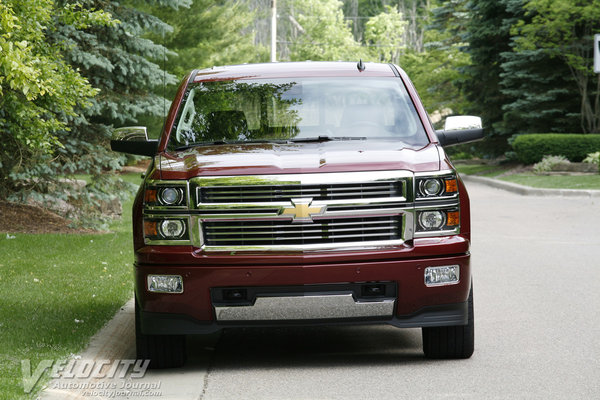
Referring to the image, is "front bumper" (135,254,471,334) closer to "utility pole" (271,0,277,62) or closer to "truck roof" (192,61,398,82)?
"truck roof" (192,61,398,82)

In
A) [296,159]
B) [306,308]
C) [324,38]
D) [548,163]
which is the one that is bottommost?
[548,163]

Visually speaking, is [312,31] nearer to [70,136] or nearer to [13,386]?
[70,136]

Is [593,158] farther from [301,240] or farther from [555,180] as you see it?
[301,240]

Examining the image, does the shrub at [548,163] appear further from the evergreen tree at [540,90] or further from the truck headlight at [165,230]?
the truck headlight at [165,230]

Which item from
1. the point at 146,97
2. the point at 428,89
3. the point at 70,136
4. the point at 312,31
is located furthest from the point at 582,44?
the point at 312,31

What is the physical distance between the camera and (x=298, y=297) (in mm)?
6055

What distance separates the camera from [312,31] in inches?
3108

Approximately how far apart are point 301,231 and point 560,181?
68.1ft

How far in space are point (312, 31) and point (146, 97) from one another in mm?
61398

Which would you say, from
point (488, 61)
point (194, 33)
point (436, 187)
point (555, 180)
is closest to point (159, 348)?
point (436, 187)

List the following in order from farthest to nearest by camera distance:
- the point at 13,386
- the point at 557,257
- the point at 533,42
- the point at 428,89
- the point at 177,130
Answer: the point at 428,89 → the point at 533,42 → the point at 557,257 → the point at 177,130 → the point at 13,386

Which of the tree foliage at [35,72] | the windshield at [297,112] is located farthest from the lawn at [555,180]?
the windshield at [297,112]

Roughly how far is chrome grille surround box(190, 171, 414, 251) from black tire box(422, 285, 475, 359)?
805 millimetres

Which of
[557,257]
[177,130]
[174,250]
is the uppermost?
[177,130]
